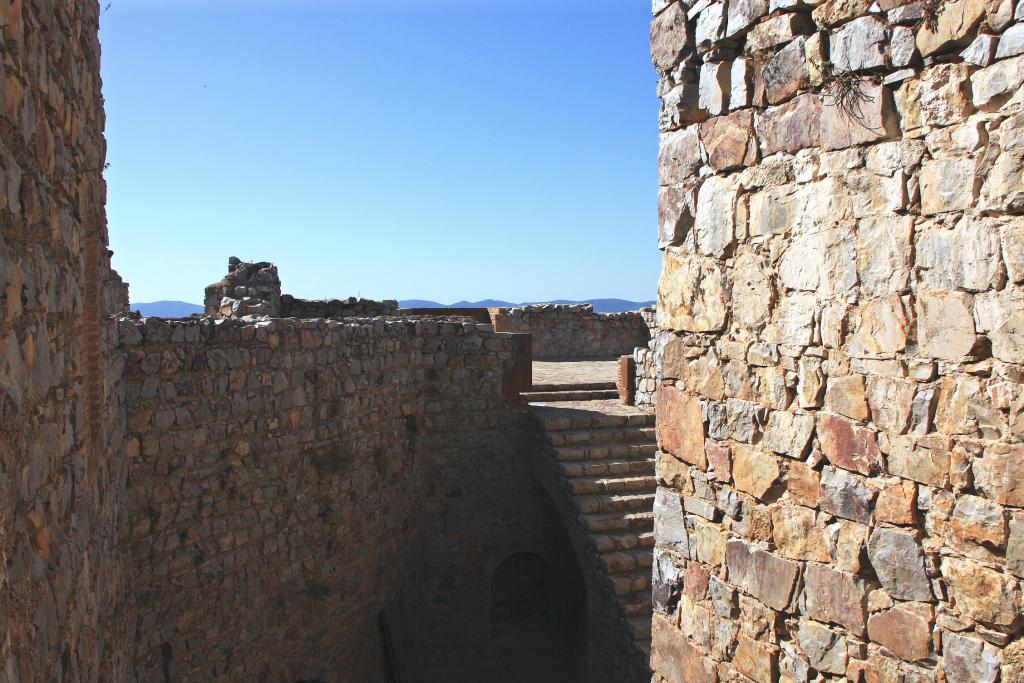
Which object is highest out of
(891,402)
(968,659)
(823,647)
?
(891,402)

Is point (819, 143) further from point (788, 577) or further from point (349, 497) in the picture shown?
point (349, 497)

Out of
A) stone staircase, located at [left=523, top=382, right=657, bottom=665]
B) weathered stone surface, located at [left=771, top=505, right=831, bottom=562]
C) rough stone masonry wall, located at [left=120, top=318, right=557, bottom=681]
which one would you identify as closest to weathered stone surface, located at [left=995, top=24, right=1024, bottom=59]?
weathered stone surface, located at [left=771, top=505, right=831, bottom=562]

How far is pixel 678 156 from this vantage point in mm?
4035

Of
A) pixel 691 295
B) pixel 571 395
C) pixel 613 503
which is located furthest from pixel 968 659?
pixel 571 395

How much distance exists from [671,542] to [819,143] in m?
2.07

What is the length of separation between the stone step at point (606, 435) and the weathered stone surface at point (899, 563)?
6973mm

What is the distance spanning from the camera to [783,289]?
3.45 metres

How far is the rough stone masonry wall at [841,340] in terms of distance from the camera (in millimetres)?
2711

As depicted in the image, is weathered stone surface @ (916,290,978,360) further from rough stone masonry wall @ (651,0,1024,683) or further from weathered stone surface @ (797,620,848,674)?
weathered stone surface @ (797,620,848,674)

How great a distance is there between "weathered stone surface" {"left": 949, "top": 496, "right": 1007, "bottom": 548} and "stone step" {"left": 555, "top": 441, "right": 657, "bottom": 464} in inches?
277

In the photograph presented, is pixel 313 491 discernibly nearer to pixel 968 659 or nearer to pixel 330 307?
pixel 330 307

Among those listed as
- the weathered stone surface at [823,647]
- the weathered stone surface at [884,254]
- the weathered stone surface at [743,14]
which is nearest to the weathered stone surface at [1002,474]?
the weathered stone surface at [884,254]

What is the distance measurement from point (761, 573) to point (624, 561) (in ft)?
16.3

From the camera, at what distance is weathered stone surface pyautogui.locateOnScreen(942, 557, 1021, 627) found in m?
2.69
